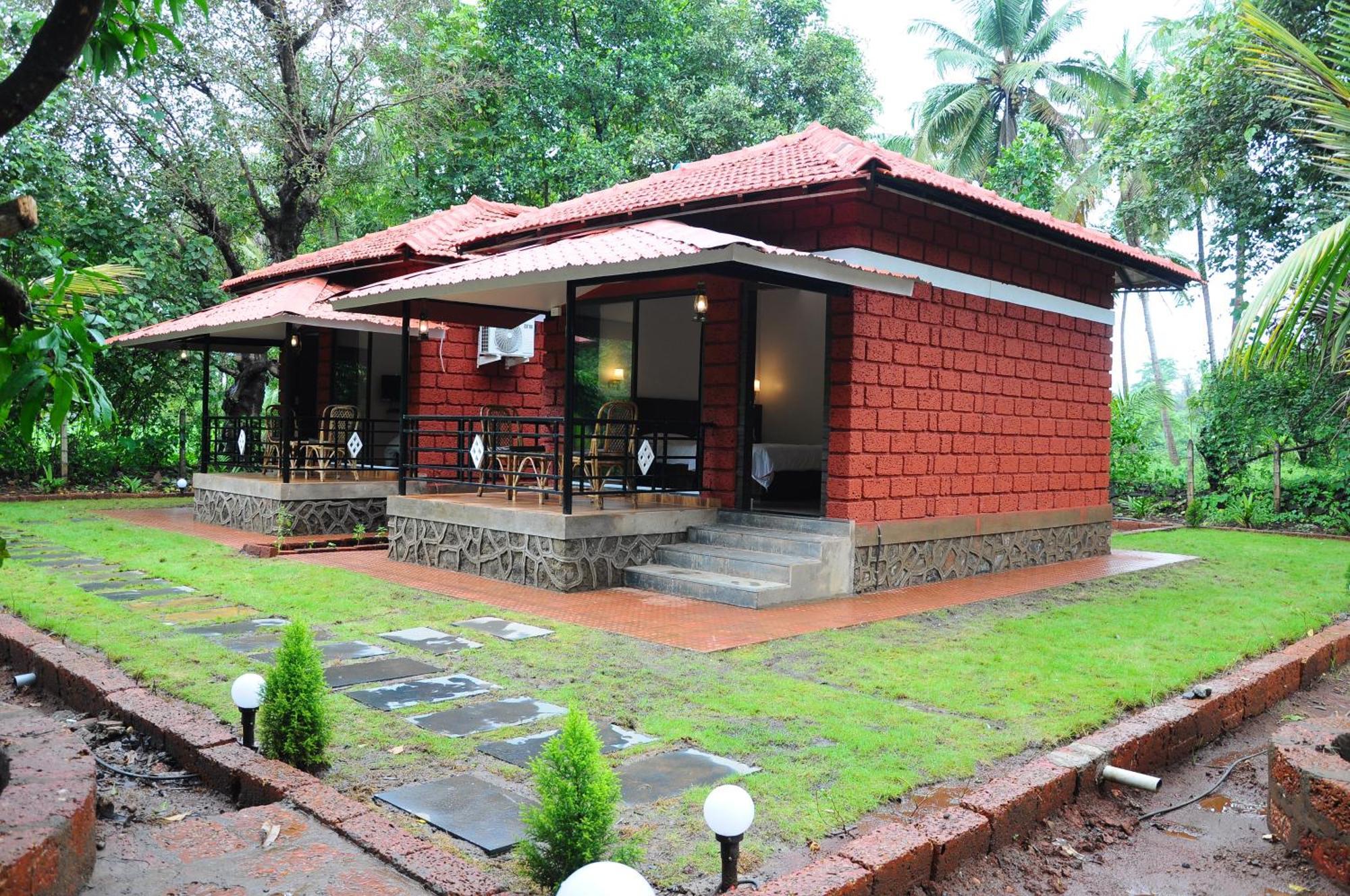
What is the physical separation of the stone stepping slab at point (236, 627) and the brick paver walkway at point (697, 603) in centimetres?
164

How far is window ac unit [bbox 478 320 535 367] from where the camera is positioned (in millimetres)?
14172

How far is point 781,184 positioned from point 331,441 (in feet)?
29.1

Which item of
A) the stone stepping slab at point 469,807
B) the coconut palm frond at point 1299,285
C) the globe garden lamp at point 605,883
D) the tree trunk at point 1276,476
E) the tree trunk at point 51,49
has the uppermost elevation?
the tree trunk at point 51,49

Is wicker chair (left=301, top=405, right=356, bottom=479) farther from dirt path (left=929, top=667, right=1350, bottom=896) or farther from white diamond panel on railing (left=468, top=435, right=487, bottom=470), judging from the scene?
dirt path (left=929, top=667, right=1350, bottom=896)

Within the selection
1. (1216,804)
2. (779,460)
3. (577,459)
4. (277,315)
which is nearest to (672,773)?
(1216,804)

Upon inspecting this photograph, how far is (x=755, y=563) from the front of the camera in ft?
27.8

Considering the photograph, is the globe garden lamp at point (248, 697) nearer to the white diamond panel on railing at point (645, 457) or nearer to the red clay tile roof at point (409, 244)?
the white diamond panel on railing at point (645, 457)

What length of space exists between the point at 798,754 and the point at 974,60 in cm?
2709

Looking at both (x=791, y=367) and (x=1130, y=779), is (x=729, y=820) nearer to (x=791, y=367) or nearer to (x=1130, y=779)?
(x=1130, y=779)

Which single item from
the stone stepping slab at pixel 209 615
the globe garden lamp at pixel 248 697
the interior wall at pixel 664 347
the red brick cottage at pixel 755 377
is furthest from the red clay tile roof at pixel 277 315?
the globe garden lamp at pixel 248 697

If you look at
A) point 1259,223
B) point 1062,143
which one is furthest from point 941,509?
point 1062,143

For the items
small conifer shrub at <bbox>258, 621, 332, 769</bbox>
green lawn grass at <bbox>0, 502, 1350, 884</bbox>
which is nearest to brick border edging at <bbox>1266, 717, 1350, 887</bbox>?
green lawn grass at <bbox>0, 502, 1350, 884</bbox>

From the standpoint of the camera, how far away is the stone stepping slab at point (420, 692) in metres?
4.90

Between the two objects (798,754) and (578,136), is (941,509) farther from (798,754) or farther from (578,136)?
(578,136)
